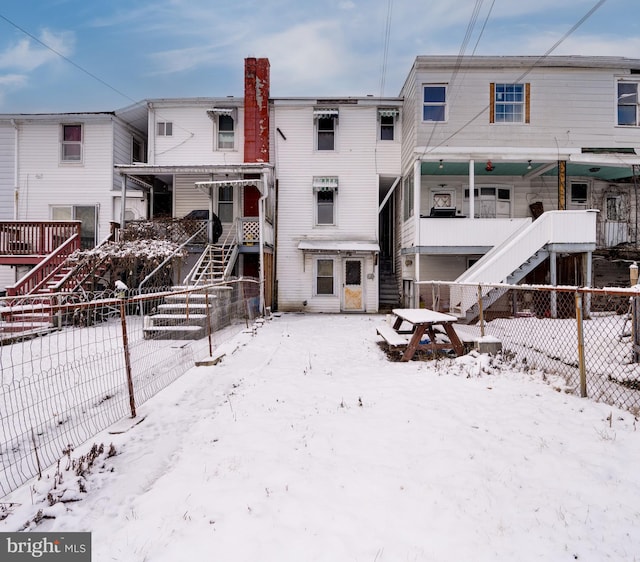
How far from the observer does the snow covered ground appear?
7.83 ft

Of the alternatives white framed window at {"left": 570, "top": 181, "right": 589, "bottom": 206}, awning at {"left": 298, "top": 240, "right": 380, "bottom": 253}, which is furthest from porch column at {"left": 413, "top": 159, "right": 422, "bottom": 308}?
white framed window at {"left": 570, "top": 181, "right": 589, "bottom": 206}

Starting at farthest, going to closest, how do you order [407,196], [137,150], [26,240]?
[137,150] → [407,196] → [26,240]

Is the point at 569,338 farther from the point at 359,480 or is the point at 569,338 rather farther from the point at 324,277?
the point at 324,277

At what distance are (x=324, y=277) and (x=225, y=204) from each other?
545cm

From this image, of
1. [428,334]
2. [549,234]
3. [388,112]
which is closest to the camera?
[428,334]

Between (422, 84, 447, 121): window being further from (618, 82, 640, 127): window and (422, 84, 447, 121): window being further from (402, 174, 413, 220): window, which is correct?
(618, 82, 640, 127): window

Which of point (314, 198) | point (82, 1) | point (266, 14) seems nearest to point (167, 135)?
point (314, 198)

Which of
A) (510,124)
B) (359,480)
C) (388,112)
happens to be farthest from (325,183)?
(359,480)

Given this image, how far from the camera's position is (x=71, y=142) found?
1602cm

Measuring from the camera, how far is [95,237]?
1600cm


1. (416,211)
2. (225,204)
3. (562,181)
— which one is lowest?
(416,211)

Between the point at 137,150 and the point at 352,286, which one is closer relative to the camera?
the point at 352,286

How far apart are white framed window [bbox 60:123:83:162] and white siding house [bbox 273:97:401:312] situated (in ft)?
28.3

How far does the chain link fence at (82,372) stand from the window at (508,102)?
1198 centimetres
